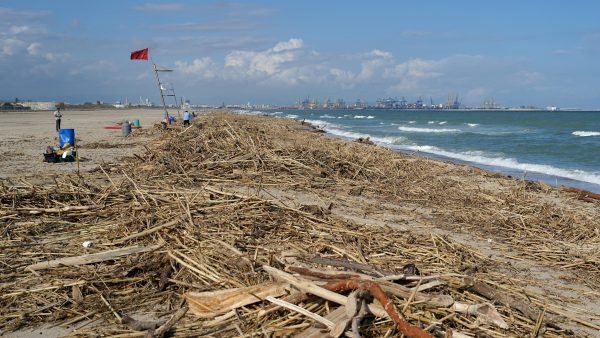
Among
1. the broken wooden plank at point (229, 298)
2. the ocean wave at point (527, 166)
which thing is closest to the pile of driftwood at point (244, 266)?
the broken wooden plank at point (229, 298)

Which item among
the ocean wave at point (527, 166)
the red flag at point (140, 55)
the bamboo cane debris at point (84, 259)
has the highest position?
the red flag at point (140, 55)

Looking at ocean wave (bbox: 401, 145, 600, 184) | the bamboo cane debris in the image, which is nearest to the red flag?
ocean wave (bbox: 401, 145, 600, 184)

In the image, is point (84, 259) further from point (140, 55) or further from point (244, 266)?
point (140, 55)

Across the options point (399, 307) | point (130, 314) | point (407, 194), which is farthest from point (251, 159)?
point (399, 307)

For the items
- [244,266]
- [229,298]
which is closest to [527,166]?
[244,266]

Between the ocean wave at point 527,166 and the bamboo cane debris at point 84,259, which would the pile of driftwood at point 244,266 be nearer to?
the bamboo cane debris at point 84,259

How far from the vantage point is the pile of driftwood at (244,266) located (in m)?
2.99

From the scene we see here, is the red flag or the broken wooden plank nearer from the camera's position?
the broken wooden plank

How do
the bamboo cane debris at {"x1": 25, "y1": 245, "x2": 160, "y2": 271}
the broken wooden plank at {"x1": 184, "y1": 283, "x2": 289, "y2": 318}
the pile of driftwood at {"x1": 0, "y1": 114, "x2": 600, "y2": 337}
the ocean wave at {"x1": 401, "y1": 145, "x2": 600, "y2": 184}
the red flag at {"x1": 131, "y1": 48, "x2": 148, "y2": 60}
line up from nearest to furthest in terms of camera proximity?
1. the pile of driftwood at {"x1": 0, "y1": 114, "x2": 600, "y2": 337}
2. the broken wooden plank at {"x1": 184, "y1": 283, "x2": 289, "y2": 318}
3. the bamboo cane debris at {"x1": 25, "y1": 245, "x2": 160, "y2": 271}
4. the ocean wave at {"x1": 401, "y1": 145, "x2": 600, "y2": 184}
5. the red flag at {"x1": 131, "y1": 48, "x2": 148, "y2": 60}

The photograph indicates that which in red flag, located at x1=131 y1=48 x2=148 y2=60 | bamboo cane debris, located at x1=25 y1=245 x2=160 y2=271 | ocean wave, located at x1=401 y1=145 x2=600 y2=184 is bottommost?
ocean wave, located at x1=401 y1=145 x2=600 y2=184

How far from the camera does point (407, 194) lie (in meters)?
8.07

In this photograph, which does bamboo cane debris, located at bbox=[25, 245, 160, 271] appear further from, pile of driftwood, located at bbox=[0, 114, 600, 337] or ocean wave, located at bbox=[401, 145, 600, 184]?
ocean wave, located at bbox=[401, 145, 600, 184]

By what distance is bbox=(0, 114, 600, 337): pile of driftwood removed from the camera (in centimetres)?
299

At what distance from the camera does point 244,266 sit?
3.78 metres
